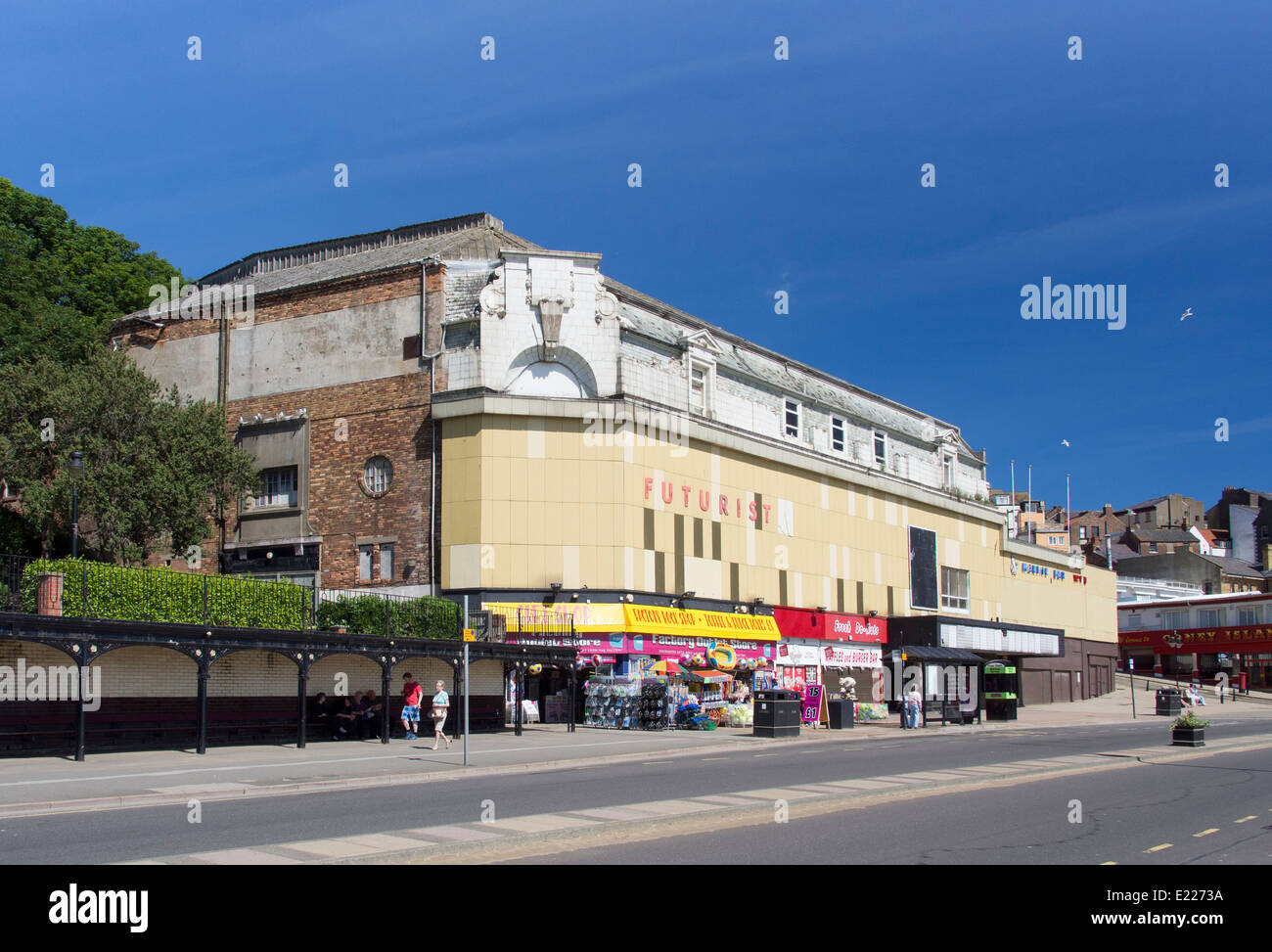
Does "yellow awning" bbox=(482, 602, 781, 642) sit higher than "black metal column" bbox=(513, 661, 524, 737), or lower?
higher

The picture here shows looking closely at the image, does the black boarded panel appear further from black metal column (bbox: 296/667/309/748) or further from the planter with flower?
black metal column (bbox: 296/667/309/748)

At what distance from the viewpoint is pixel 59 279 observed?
54.2 m

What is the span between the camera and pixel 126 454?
1453 inches

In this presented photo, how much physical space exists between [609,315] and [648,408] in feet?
12.4

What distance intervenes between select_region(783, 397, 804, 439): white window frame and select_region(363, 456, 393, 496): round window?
18330mm

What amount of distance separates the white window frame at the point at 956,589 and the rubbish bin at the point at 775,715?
31.2 m

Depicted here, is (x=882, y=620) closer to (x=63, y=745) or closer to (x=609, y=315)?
(x=609, y=315)

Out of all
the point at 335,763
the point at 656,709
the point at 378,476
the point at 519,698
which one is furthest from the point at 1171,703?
the point at 378,476

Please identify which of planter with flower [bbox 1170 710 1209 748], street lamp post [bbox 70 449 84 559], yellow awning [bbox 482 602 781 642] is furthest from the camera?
yellow awning [bbox 482 602 781 642]

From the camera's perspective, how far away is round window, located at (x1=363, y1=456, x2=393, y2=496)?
4431 cm

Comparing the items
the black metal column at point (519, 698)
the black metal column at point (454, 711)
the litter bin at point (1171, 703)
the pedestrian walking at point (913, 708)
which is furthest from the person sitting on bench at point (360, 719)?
the litter bin at point (1171, 703)

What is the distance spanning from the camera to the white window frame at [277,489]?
46338 mm

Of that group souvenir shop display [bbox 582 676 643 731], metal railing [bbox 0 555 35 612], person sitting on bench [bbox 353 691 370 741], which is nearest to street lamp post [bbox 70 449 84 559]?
metal railing [bbox 0 555 35 612]
